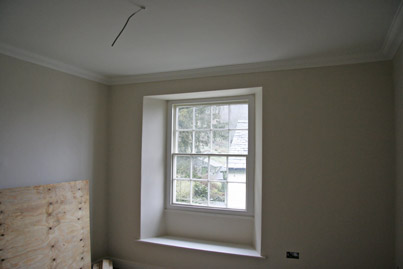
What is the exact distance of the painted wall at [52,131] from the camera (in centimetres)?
265

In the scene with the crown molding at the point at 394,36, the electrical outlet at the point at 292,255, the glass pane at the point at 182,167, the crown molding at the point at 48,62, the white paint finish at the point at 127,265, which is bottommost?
the white paint finish at the point at 127,265

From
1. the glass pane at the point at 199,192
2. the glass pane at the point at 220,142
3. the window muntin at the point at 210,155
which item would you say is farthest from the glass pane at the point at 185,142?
the glass pane at the point at 199,192

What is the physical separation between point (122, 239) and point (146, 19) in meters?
3.02

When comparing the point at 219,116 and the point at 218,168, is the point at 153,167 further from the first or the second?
the point at 219,116

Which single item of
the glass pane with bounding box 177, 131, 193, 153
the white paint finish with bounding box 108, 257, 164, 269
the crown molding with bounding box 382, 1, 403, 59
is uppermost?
the crown molding with bounding box 382, 1, 403, 59

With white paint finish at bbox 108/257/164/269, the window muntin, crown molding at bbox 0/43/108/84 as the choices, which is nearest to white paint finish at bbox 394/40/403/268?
the window muntin

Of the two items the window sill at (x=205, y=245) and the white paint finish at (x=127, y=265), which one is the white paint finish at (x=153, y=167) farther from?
the white paint finish at (x=127, y=265)

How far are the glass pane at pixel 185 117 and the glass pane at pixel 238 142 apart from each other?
660 millimetres

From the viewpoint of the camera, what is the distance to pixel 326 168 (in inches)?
112

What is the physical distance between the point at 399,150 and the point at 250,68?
1737mm

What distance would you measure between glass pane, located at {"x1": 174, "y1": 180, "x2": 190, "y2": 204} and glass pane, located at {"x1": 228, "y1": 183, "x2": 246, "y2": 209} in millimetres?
640

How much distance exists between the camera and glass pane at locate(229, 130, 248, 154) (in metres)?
3.64

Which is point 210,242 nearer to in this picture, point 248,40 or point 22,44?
point 248,40

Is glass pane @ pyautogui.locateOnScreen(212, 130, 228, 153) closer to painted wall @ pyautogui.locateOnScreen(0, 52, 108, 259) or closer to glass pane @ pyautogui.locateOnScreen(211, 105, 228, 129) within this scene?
glass pane @ pyautogui.locateOnScreen(211, 105, 228, 129)
